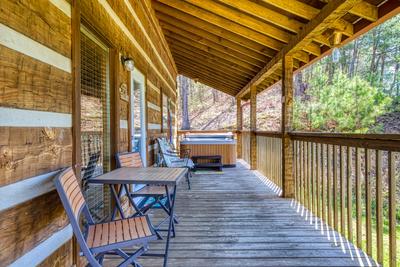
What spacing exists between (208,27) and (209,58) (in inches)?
83.1

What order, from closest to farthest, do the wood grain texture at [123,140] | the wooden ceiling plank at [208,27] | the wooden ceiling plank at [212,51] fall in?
the wood grain texture at [123,140]
the wooden ceiling plank at [208,27]
the wooden ceiling plank at [212,51]

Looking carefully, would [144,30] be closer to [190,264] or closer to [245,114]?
[190,264]

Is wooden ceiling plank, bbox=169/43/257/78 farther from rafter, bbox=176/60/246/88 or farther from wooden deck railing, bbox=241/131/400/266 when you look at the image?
wooden deck railing, bbox=241/131/400/266

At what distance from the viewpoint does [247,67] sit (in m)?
6.78

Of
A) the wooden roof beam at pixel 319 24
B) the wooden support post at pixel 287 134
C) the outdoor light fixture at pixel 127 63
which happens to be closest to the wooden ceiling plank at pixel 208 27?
the wooden roof beam at pixel 319 24

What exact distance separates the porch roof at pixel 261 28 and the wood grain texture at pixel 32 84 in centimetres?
256

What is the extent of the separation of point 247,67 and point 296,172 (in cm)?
312

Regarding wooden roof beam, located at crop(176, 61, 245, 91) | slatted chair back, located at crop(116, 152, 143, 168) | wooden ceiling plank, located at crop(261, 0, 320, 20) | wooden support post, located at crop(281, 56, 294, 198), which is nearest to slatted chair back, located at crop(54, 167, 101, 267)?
slatted chair back, located at crop(116, 152, 143, 168)

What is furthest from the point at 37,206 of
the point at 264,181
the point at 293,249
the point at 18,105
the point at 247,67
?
the point at 247,67

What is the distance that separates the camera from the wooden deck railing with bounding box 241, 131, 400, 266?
2186 mm

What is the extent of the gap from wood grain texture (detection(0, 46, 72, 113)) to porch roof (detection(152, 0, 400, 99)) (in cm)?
256

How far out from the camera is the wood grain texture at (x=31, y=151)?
1253 millimetres

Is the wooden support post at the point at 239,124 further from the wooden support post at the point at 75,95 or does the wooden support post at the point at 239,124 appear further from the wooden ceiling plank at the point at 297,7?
the wooden support post at the point at 75,95

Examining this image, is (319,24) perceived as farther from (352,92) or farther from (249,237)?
(352,92)
